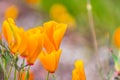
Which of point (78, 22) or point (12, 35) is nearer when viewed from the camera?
point (12, 35)

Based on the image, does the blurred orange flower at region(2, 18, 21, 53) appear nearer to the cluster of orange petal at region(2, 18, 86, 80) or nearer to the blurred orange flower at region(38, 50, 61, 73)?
the cluster of orange petal at region(2, 18, 86, 80)

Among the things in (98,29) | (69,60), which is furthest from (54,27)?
(98,29)

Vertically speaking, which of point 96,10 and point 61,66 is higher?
point 96,10

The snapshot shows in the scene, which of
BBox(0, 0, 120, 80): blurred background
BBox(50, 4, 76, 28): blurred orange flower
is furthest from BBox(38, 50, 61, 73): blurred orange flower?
BBox(50, 4, 76, 28): blurred orange flower

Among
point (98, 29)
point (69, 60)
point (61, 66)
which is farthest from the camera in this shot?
point (98, 29)

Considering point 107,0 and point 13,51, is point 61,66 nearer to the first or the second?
point 107,0

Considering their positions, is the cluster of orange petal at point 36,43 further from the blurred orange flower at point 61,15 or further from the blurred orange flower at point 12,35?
the blurred orange flower at point 61,15

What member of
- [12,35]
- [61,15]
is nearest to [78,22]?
[61,15]

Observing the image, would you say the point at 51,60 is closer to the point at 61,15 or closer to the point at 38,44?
the point at 38,44
